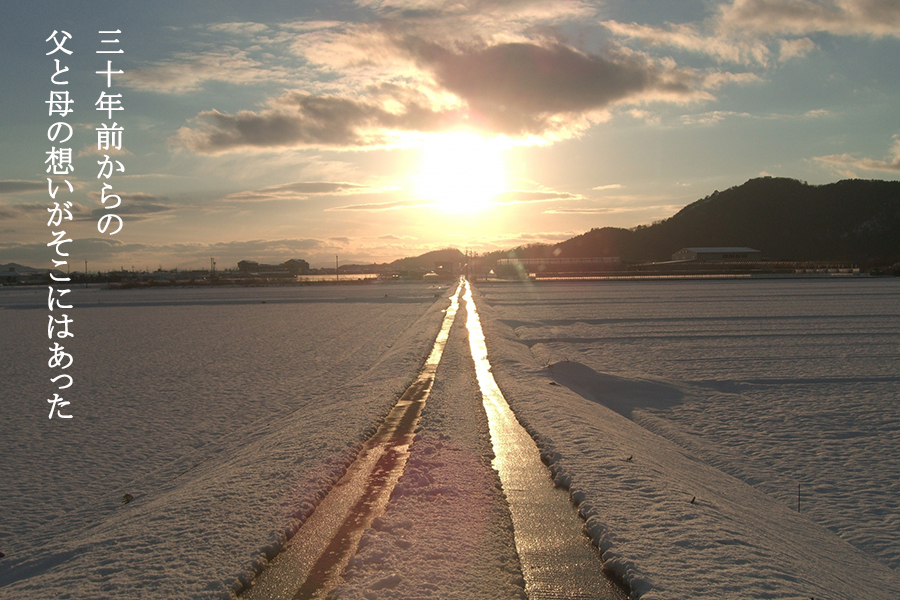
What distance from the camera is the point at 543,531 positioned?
5.18m

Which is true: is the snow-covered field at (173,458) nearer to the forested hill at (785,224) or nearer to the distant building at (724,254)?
the distant building at (724,254)

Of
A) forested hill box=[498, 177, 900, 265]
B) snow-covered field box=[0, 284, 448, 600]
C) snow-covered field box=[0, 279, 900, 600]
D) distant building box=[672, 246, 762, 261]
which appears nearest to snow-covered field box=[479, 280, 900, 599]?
snow-covered field box=[0, 279, 900, 600]

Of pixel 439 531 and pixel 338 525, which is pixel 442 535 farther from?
pixel 338 525

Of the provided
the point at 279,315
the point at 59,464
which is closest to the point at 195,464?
the point at 59,464

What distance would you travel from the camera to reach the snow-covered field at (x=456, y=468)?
4488 millimetres

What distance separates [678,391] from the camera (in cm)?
1169

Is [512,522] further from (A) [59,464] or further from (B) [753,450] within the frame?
(A) [59,464]

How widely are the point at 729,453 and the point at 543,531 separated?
4129 mm

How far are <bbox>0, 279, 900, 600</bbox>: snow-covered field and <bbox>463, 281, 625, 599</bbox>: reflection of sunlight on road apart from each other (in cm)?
18

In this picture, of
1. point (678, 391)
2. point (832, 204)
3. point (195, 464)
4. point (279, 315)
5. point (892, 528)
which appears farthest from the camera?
point (832, 204)

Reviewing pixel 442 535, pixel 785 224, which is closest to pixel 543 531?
pixel 442 535

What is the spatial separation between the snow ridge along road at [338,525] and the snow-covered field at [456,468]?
0.16 metres

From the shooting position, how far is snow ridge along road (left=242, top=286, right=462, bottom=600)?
4262 millimetres

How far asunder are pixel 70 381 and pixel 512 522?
12.0 metres
